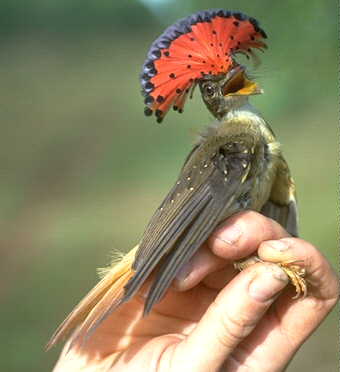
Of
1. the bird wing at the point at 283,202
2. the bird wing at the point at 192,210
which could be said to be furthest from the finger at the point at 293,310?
the bird wing at the point at 283,202

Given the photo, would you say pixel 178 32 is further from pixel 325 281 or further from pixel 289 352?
pixel 289 352

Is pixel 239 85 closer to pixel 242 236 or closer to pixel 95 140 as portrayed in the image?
pixel 242 236

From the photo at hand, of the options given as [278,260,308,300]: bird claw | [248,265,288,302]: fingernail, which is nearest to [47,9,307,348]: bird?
[278,260,308,300]: bird claw

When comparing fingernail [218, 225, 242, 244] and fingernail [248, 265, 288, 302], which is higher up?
fingernail [218, 225, 242, 244]

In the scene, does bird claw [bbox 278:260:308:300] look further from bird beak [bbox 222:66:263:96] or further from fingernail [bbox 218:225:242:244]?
bird beak [bbox 222:66:263:96]

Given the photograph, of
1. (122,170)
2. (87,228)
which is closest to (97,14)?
(122,170)

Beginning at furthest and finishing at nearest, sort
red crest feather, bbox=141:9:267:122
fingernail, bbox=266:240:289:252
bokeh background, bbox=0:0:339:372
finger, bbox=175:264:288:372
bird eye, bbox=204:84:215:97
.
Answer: bokeh background, bbox=0:0:339:372
bird eye, bbox=204:84:215:97
red crest feather, bbox=141:9:267:122
fingernail, bbox=266:240:289:252
finger, bbox=175:264:288:372

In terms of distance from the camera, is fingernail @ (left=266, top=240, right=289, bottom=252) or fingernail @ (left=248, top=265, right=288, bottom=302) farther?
fingernail @ (left=266, top=240, right=289, bottom=252)
